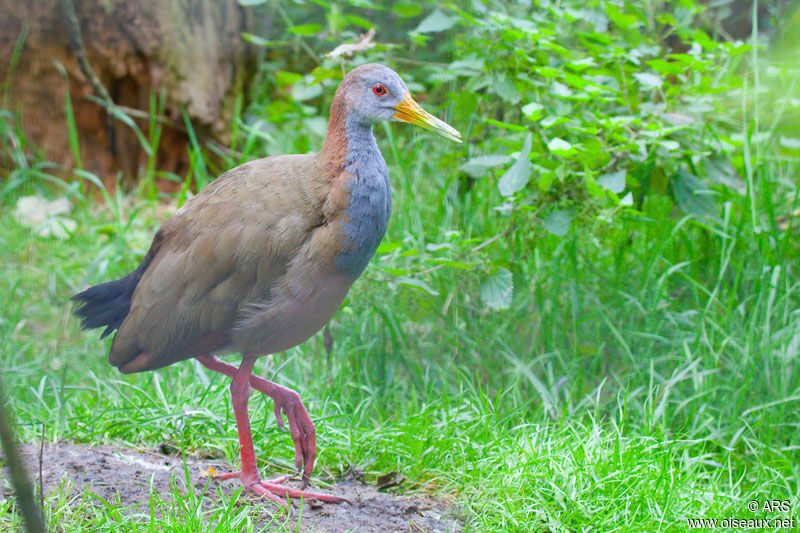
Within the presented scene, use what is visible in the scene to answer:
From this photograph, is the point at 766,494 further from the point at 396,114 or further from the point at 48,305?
the point at 48,305

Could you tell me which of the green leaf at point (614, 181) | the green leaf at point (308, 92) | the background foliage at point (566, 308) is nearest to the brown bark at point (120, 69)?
the background foliage at point (566, 308)

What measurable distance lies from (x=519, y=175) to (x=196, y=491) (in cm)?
184

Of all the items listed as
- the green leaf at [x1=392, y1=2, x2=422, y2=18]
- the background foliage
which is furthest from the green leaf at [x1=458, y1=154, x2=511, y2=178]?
the green leaf at [x1=392, y1=2, x2=422, y2=18]

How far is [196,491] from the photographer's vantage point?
114 inches

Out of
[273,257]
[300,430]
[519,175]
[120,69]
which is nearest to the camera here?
[273,257]

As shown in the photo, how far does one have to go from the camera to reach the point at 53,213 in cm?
590

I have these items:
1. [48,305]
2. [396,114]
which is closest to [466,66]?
[396,114]

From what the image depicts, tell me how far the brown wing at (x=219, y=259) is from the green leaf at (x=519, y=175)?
97 cm

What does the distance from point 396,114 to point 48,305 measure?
323 centimetres

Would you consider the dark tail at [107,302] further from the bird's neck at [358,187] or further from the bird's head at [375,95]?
the bird's head at [375,95]

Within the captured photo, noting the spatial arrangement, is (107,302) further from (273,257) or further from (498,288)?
(498,288)

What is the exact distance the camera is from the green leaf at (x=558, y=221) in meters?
3.73

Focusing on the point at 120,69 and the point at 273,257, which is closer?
the point at 273,257

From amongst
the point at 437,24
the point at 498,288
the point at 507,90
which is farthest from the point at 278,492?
the point at 437,24
